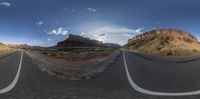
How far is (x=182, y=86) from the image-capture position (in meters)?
9.70

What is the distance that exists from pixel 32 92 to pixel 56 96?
1.02m

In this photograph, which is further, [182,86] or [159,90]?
[182,86]

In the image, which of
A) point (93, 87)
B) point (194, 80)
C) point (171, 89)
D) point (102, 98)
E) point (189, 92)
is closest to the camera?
point (102, 98)

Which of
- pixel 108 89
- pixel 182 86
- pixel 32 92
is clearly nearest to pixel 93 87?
pixel 108 89

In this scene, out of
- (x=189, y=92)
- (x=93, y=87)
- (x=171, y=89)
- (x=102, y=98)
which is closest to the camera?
(x=102, y=98)

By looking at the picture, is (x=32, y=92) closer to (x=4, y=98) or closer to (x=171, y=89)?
(x=4, y=98)

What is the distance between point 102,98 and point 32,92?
214 centimetres

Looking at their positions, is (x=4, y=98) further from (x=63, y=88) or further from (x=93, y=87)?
(x=93, y=87)

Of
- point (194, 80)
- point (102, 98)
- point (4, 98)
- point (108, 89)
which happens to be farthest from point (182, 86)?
point (4, 98)

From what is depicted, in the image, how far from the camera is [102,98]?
7770 millimetres

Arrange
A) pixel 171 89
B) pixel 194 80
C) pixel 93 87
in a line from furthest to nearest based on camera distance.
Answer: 1. pixel 194 80
2. pixel 93 87
3. pixel 171 89

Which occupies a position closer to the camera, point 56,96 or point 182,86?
point 56,96

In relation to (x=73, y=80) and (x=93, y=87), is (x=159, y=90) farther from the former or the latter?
(x=73, y=80)

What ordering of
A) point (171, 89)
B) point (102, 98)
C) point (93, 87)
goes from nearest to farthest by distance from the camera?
point (102, 98) < point (171, 89) < point (93, 87)
